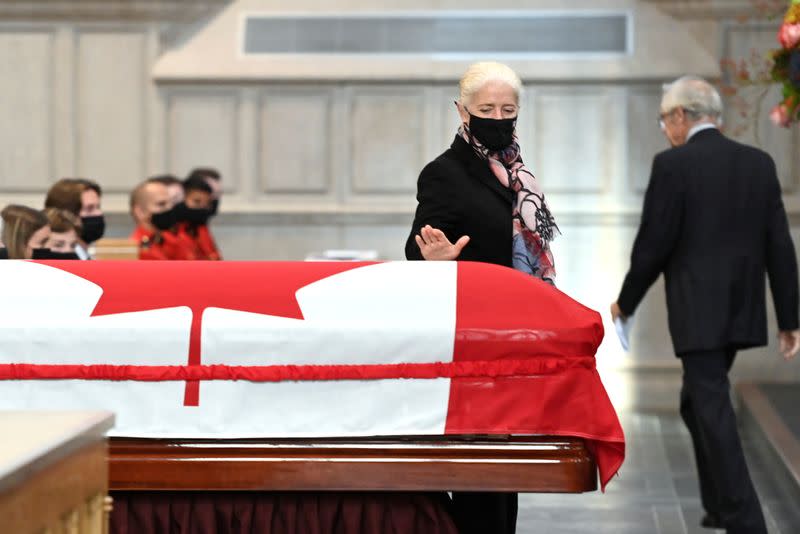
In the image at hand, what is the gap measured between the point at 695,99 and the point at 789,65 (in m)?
0.49

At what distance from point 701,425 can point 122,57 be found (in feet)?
16.8

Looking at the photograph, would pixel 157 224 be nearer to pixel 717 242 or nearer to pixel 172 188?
pixel 172 188

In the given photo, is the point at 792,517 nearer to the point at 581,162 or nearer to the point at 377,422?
the point at 377,422

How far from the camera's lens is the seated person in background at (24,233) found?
4.53 m

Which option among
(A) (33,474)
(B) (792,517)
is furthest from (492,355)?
(B) (792,517)

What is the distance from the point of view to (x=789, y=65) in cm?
507

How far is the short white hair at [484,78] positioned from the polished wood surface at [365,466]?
1.00 m

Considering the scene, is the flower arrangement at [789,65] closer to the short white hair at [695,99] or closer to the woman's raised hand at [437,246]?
the short white hair at [695,99]

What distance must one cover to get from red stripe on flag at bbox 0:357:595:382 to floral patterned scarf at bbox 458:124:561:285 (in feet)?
1.90

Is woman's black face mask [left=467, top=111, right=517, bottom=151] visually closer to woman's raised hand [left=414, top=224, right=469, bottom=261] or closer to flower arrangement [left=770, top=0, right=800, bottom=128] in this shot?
woman's raised hand [left=414, top=224, right=469, bottom=261]

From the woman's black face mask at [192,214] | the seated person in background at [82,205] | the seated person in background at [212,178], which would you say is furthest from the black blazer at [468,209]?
the seated person in background at [212,178]

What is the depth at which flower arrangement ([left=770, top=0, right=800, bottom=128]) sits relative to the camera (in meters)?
4.91

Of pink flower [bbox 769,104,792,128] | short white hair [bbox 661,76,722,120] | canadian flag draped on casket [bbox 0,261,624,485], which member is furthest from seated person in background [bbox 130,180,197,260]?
canadian flag draped on casket [bbox 0,261,624,485]

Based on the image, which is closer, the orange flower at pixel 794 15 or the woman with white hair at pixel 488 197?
the woman with white hair at pixel 488 197
